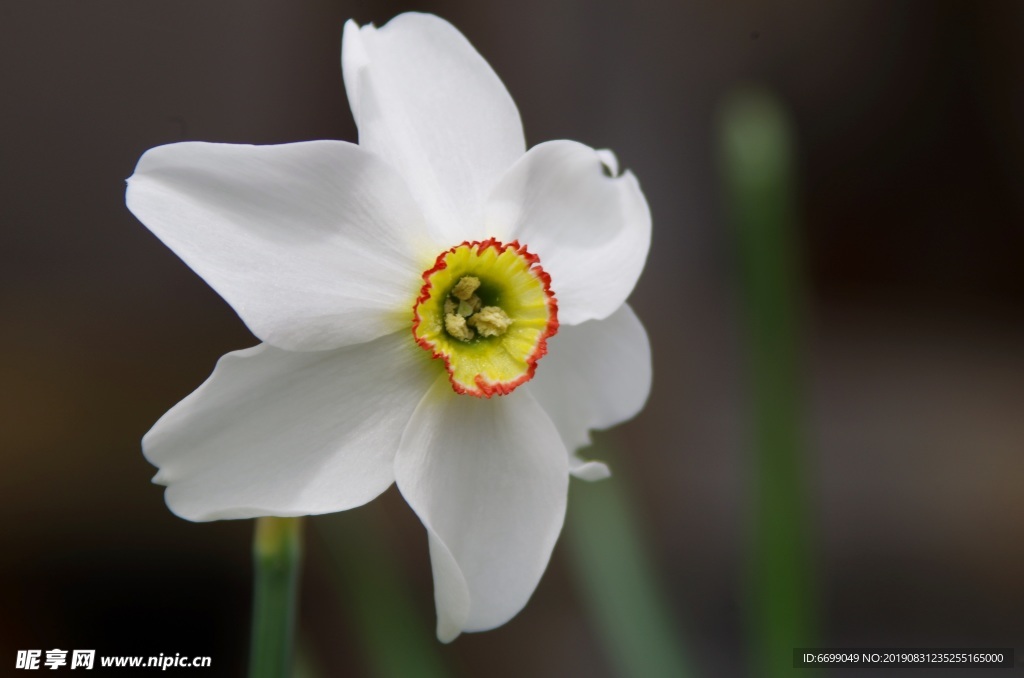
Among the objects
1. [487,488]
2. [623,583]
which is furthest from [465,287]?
[623,583]

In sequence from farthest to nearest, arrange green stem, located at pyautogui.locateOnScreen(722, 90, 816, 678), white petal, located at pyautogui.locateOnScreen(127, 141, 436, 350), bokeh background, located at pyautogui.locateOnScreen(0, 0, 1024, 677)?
bokeh background, located at pyautogui.locateOnScreen(0, 0, 1024, 677) → green stem, located at pyautogui.locateOnScreen(722, 90, 816, 678) → white petal, located at pyautogui.locateOnScreen(127, 141, 436, 350)

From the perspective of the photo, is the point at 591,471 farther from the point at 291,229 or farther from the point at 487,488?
the point at 291,229

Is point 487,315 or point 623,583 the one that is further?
point 623,583

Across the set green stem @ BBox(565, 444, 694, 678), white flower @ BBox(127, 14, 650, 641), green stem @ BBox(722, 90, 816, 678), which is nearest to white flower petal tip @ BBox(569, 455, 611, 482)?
white flower @ BBox(127, 14, 650, 641)

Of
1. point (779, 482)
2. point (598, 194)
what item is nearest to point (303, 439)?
point (598, 194)

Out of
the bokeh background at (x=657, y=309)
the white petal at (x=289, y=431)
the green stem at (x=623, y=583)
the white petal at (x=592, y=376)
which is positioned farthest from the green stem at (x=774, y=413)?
the bokeh background at (x=657, y=309)

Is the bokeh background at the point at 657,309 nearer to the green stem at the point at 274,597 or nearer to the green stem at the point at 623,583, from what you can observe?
the green stem at the point at 623,583

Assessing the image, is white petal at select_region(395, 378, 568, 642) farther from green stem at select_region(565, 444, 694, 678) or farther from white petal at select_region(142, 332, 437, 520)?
green stem at select_region(565, 444, 694, 678)
